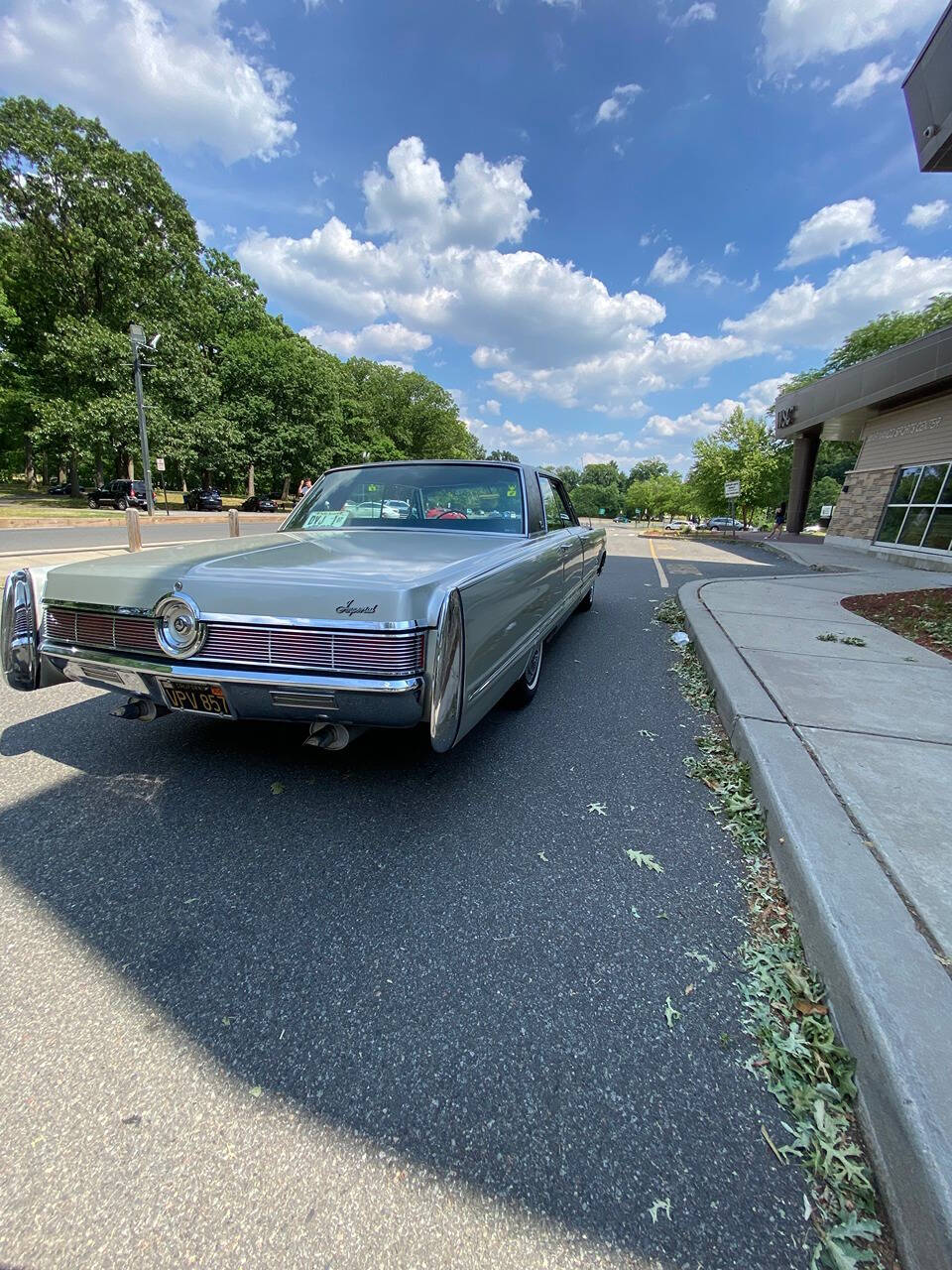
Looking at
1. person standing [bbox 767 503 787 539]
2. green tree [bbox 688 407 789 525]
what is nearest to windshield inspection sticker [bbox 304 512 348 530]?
person standing [bbox 767 503 787 539]

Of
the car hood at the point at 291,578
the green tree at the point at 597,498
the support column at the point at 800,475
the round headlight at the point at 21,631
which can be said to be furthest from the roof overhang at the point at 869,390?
the green tree at the point at 597,498

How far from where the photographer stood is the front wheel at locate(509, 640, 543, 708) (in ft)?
12.0

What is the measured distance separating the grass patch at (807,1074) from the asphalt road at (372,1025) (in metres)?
0.05

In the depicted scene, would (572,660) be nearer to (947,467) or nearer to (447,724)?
(447,724)

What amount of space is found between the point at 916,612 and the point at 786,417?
1903 cm

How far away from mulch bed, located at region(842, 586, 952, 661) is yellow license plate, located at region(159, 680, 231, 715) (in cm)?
552

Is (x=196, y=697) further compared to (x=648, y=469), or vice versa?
(x=648, y=469)

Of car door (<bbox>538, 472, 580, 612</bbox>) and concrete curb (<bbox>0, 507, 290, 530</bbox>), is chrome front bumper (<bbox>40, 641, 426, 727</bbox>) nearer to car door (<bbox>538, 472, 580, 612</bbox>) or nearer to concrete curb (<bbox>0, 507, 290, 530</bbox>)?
car door (<bbox>538, 472, 580, 612</bbox>)

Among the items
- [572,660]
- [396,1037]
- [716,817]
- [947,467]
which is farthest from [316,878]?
[947,467]

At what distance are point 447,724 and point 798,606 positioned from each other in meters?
6.23

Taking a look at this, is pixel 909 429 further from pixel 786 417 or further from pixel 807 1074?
pixel 807 1074

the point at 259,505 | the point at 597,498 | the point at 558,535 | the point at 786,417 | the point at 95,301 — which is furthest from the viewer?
the point at 597,498

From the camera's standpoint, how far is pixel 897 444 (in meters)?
15.3

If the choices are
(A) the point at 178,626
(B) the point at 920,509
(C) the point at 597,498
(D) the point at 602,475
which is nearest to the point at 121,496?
(A) the point at 178,626
